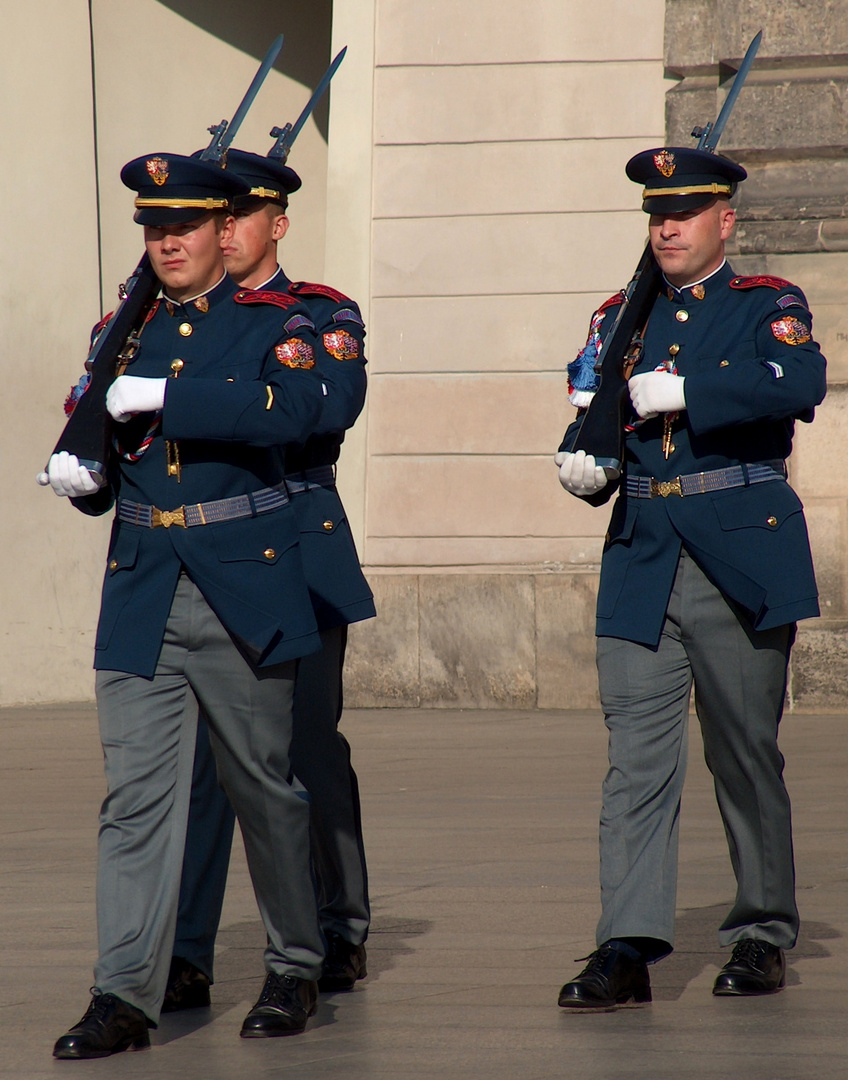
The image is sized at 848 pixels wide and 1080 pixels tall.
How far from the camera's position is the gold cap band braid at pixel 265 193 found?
17.3 ft

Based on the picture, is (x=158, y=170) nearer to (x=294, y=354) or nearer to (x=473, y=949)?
(x=294, y=354)

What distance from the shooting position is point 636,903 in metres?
4.54

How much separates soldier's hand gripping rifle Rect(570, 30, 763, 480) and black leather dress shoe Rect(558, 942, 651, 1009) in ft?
3.74

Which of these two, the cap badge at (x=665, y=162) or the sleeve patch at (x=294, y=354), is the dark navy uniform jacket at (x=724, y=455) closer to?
the cap badge at (x=665, y=162)

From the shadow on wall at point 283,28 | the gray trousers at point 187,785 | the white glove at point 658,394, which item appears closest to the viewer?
the gray trousers at point 187,785

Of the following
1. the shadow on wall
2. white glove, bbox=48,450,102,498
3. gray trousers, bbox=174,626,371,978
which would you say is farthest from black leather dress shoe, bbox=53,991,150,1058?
the shadow on wall

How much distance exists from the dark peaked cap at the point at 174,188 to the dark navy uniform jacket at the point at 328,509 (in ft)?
2.04

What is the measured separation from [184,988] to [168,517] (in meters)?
1.13

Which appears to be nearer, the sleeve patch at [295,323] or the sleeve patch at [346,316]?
the sleeve patch at [295,323]

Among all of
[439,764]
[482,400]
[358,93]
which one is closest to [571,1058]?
[439,764]

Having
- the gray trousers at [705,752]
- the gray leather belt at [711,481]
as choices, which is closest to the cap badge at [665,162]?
the gray leather belt at [711,481]

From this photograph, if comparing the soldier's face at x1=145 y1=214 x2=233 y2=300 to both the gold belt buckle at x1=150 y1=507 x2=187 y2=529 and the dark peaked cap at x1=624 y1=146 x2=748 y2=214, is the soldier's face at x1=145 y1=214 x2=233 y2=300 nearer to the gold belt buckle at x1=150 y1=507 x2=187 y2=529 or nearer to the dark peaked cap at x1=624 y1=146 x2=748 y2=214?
the gold belt buckle at x1=150 y1=507 x2=187 y2=529

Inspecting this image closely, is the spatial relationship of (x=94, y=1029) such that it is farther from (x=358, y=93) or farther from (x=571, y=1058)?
(x=358, y=93)

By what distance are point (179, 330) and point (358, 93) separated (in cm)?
772
